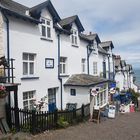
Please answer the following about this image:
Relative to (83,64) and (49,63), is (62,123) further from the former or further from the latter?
(83,64)

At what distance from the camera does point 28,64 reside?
46.5 ft

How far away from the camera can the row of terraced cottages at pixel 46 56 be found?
42.1ft

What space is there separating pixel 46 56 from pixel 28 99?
11.6 ft

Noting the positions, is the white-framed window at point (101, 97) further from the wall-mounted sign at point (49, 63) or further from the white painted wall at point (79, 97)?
the wall-mounted sign at point (49, 63)

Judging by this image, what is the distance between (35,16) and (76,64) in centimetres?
681

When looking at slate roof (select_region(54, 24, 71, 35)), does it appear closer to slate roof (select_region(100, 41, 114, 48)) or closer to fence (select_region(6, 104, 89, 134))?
fence (select_region(6, 104, 89, 134))

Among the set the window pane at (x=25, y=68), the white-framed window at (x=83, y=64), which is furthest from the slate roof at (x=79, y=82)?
the window pane at (x=25, y=68)

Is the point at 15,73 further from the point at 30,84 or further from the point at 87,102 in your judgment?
the point at 87,102

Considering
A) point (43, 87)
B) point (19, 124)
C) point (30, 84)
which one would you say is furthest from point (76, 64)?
point (19, 124)

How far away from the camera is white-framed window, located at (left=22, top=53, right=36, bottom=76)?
45.6ft

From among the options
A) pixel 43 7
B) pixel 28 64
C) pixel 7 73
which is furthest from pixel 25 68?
pixel 43 7

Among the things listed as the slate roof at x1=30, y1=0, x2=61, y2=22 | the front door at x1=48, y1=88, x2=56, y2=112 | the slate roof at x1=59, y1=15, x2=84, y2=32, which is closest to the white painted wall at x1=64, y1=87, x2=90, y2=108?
the front door at x1=48, y1=88, x2=56, y2=112

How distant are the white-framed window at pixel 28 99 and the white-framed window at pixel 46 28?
4.38 m

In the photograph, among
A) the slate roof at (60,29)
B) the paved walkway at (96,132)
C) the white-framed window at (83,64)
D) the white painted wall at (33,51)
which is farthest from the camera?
the white-framed window at (83,64)
